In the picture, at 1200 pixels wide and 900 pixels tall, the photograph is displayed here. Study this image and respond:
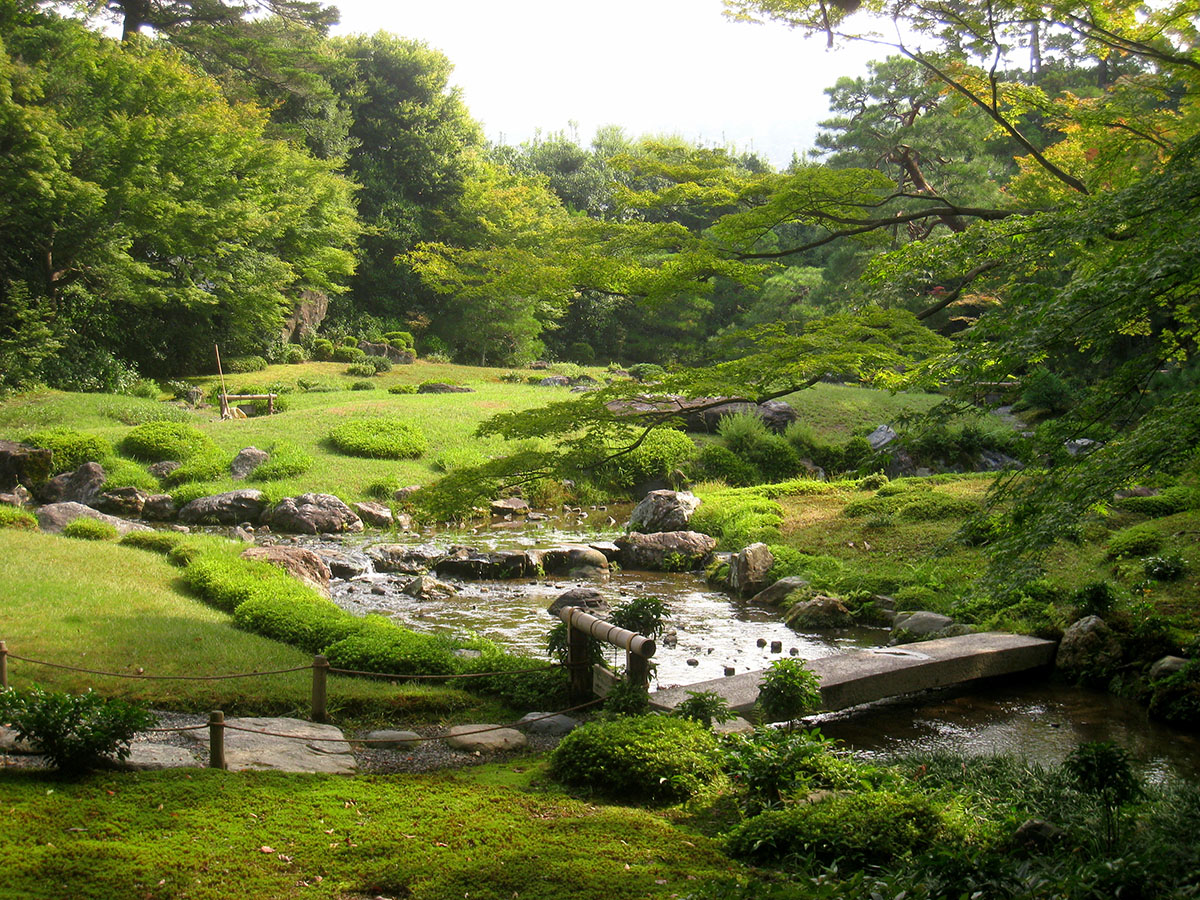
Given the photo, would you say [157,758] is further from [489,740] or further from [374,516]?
[374,516]

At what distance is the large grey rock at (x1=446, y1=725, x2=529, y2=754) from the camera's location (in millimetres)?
6332

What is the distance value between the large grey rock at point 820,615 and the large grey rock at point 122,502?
1252 centimetres

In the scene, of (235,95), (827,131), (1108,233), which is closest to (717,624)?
(1108,233)

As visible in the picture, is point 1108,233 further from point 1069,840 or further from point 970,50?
point 970,50

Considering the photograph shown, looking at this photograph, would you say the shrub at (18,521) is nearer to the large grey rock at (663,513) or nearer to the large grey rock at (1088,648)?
the large grey rock at (663,513)

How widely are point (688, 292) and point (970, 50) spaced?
4.33 metres

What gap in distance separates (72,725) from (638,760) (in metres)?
3.30

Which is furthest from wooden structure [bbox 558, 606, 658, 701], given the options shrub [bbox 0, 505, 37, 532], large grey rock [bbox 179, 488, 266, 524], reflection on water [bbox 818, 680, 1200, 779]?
large grey rock [bbox 179, 488, 266, 524]

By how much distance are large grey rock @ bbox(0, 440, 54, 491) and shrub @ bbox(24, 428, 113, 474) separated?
266 mm

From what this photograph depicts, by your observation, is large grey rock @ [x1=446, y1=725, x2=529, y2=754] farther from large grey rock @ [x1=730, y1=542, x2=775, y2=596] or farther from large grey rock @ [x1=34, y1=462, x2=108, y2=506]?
large grey rock @ [x1=34, y1=462, x2=108, y2=506]

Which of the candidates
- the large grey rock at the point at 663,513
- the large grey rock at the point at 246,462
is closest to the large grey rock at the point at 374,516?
the large grey rock at the point at 246,462

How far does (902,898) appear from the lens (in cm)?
331

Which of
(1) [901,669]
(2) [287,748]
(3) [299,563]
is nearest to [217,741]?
(2) [287,748]

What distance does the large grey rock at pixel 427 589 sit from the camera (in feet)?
39.9
